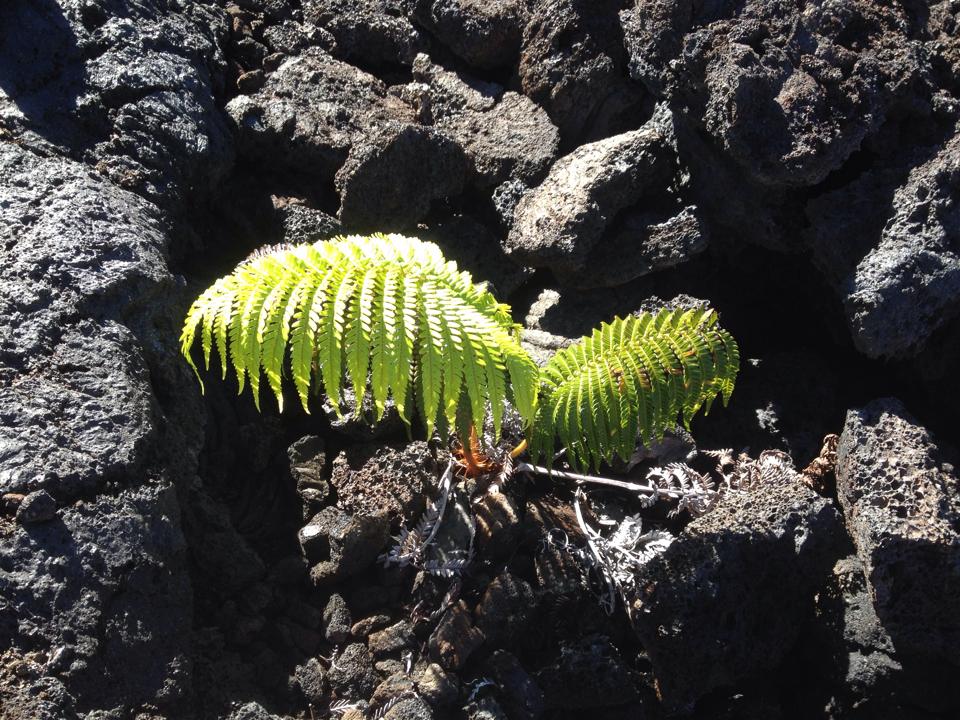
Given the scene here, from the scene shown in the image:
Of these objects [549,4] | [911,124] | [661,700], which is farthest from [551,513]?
[549,4]

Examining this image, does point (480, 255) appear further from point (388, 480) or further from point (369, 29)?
point (369, 29)

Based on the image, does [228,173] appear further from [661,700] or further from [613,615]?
[661,700]

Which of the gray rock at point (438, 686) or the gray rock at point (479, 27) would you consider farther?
the gray rock at point (479, 27)

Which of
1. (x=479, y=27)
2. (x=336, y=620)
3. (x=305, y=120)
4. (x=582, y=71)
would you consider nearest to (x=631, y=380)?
(x=336, y=620)

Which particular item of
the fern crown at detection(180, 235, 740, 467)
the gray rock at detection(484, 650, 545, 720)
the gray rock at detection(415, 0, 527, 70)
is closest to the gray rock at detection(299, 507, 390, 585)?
the fern crown at detection(180, 235, 740, 467)

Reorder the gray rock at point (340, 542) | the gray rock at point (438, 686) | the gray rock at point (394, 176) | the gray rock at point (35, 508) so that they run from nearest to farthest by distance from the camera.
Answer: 1. the gray rock at point (35, 508)
2. the gray rock at point (438, 686)
3. the gray rock at point (340, 542)
4. the gray rock at point (394, 176)

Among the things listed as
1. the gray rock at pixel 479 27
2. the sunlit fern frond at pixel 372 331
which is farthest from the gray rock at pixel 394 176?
the sunlit fern frond at pixel 372 331

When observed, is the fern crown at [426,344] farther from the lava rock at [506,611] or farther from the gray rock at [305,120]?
the gray rock at [305,120]
